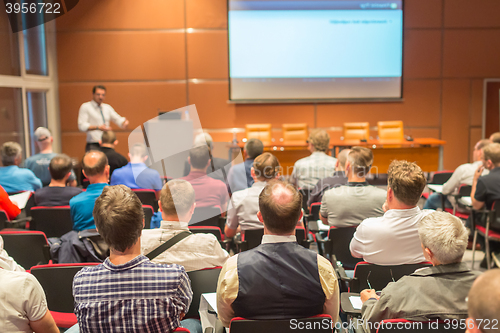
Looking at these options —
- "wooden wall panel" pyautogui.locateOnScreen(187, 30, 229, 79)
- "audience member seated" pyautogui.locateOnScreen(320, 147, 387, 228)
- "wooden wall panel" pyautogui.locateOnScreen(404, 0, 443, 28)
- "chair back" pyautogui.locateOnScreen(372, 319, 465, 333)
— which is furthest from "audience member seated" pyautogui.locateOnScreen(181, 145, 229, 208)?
"wooden wall panel" pyautogui.locateOnScreen(404, 0, 443, 28)

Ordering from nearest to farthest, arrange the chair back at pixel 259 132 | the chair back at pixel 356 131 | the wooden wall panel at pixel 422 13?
the chair back at pixel 259 132 → the chair back at pixel 356 131 → the wooden wall panel at pixel 422 13

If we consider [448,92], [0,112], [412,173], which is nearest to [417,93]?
[448,92]

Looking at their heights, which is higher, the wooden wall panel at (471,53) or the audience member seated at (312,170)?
the wooden wall panel at (471,53)

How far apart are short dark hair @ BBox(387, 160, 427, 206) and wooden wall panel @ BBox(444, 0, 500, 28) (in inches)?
284

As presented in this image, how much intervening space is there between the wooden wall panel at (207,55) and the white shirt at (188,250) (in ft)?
21.0

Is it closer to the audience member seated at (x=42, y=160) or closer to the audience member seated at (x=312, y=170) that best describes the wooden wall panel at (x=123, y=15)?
the audience member seated at (x=42, y=160)

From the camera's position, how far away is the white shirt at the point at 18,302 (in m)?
1.59

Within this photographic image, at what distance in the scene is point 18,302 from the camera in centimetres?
160

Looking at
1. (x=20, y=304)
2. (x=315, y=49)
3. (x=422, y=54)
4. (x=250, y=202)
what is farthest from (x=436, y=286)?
(x=422, y=54)

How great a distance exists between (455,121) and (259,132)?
13.5 feet

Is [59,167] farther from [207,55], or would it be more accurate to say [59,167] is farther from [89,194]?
[207,55]

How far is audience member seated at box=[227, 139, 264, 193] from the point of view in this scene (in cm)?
450

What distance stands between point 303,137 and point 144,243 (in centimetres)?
614

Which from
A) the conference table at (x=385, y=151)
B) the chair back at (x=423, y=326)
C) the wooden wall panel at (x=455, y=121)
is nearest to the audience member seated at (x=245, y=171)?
the conference table at (x=385, y=151)
